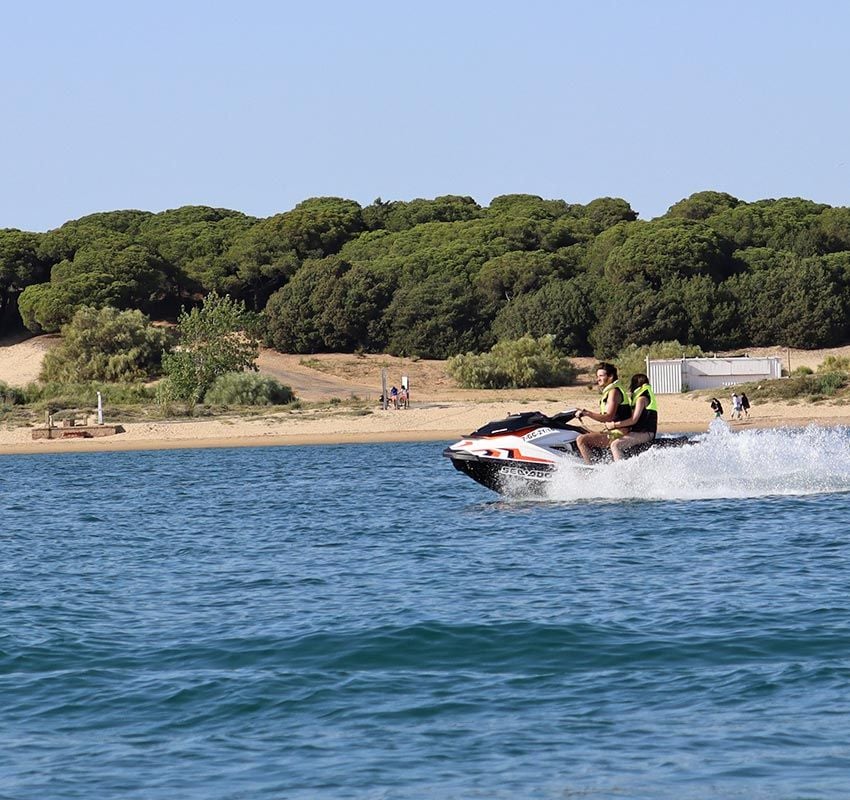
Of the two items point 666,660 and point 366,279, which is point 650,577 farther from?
point 366,279

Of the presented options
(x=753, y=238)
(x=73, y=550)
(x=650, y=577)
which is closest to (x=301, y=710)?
(x=650, y=577)

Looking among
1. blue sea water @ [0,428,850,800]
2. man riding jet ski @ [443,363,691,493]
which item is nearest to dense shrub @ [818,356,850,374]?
blue sea water @ [0,428,850,800]

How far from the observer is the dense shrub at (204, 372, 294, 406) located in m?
52.5

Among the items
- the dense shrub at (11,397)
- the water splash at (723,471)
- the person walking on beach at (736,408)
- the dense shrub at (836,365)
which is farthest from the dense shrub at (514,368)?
the water splash at (723,471)

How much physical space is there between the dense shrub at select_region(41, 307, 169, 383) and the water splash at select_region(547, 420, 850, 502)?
142 ft

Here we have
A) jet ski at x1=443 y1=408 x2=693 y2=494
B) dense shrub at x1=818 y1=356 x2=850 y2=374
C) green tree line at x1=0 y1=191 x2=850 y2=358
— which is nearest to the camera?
jet ski at x1=443 y1=408 x2=693 y2=494

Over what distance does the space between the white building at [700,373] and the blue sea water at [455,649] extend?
31.5 metres

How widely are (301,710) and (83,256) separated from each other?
227ft

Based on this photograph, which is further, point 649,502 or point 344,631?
point 649,502

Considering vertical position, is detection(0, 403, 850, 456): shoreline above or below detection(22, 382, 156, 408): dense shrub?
below

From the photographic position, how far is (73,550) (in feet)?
61.4

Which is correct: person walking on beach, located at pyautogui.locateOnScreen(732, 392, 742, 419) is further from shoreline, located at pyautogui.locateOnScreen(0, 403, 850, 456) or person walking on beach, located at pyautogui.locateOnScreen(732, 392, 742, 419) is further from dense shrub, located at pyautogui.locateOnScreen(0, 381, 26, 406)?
dense shrub, located at pyautogui.locateOnScreen(0, 381, 26, 406)

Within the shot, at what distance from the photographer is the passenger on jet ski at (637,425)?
64.0ft

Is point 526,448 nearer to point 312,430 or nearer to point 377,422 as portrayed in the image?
point 312,430
